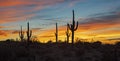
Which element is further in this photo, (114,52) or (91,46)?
(91,46)

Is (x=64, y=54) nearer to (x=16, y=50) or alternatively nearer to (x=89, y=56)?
(x=89, y=56)

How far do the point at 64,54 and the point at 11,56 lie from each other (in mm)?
5456

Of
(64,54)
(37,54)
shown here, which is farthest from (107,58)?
(37,54)

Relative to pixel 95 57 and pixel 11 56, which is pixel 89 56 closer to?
pixel 95 57

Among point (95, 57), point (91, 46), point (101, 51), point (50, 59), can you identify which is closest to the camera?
point (50, 59)

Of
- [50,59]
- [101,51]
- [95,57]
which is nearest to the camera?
[50,59]

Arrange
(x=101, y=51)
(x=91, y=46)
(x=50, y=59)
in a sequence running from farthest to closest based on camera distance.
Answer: (x=91, y=46)
(x=101, y=51)
(x=50, y=59)

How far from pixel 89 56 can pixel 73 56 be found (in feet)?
5.12

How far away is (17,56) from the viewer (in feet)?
103

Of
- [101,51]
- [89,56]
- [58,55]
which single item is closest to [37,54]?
[58,55]

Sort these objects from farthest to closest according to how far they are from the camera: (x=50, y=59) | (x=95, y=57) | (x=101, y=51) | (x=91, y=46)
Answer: (x=91, y=46), (x=101, y=51), (x=95, y=57), (x=50, y=59)

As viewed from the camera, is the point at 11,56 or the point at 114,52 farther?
the point at 114,52

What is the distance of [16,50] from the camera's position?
1291 inches

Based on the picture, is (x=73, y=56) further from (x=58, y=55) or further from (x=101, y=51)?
(x=101, y=51)
